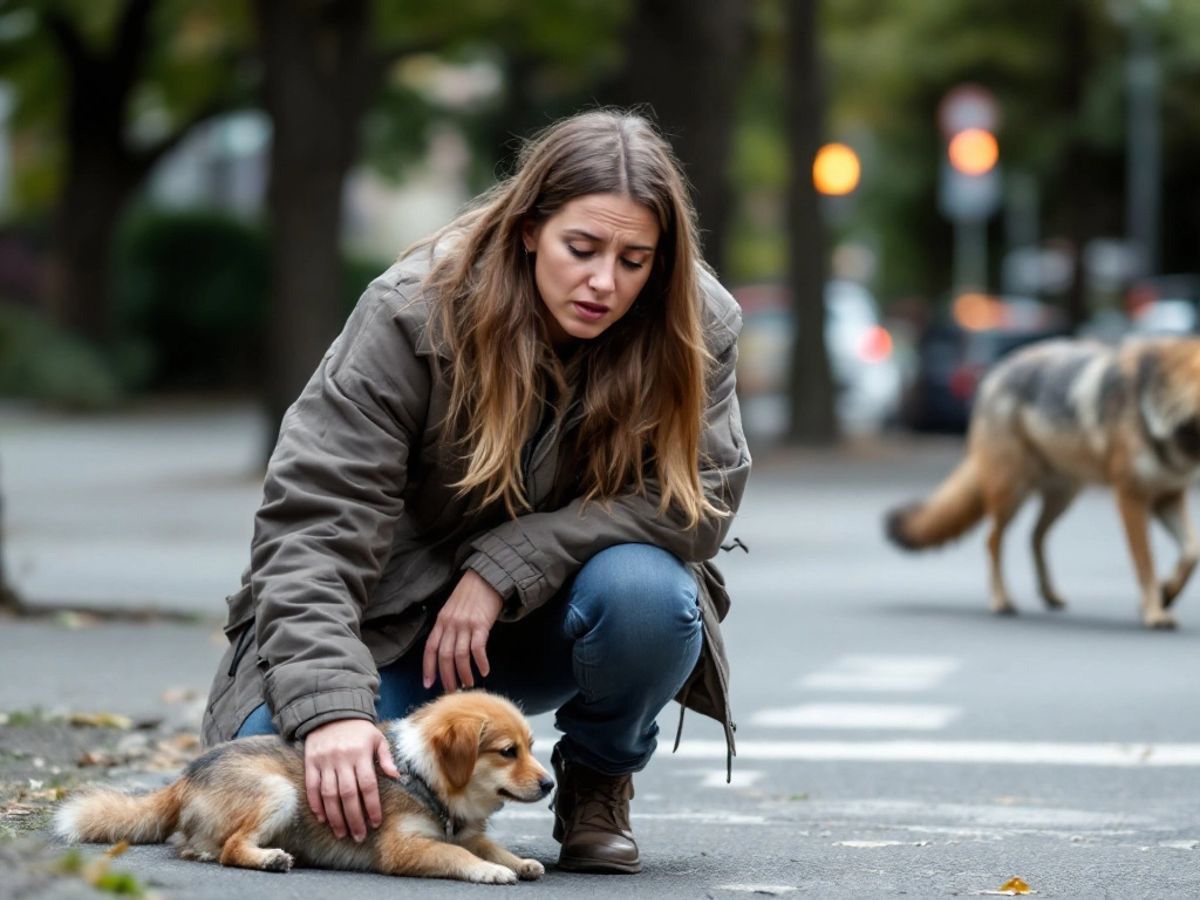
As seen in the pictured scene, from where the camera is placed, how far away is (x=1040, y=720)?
855 cm

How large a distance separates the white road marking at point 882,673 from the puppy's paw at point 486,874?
4.67m

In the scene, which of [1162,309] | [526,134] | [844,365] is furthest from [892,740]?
[526,134]

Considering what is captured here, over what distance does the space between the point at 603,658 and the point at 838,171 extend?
19232mm

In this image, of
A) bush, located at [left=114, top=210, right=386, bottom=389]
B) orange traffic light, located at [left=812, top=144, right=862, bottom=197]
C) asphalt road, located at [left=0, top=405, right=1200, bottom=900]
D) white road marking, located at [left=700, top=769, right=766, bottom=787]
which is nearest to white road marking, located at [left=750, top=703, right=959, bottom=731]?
asphalt road, located at [left=0, top=405, right=1200, bottom=900]

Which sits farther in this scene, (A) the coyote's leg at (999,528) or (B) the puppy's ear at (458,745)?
(A) the coyote's leg at (999,528)

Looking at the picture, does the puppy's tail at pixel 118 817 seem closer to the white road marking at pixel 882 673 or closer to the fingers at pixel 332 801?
the fingers at pixel 332 801

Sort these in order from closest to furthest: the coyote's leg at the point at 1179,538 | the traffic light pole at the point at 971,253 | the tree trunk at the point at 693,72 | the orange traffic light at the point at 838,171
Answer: the coyote's leg at the point at 1179,538
the tree trunk at the point at 693,72
the orange traffic light at the point at 838,171
the traffic light pole at the point at 971,253

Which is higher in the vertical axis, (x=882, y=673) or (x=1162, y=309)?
(x=882, y=673)

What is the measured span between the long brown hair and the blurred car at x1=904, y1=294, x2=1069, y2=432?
77.3 feet

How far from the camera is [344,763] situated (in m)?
4.57

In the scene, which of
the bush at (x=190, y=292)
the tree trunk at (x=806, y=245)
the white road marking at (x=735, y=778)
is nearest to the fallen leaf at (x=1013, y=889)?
the white road marking at (x=735, y=778)

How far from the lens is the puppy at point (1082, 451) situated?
11297 mm

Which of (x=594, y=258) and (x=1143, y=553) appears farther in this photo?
(x=1143, y=553)

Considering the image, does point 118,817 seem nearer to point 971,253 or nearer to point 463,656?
point 463,656
